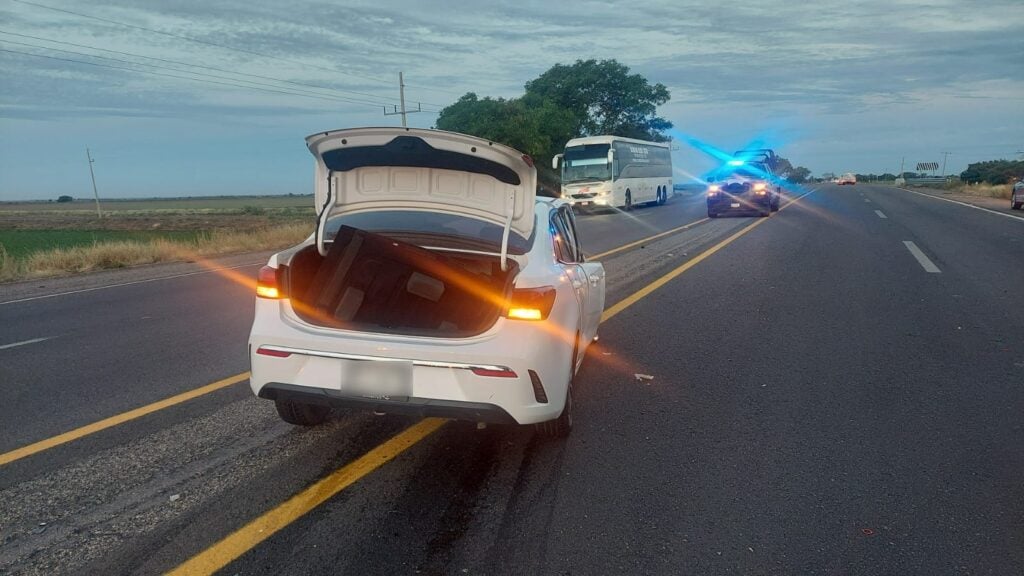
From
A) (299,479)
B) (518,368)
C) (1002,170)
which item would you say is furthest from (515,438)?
(1002,170)

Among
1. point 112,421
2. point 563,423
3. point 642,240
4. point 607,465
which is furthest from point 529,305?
point 642,240

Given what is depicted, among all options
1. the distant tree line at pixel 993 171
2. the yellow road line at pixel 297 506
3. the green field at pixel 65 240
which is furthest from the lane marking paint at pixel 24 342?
the distant tree line at pixel 993 171

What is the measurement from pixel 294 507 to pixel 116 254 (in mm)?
15252

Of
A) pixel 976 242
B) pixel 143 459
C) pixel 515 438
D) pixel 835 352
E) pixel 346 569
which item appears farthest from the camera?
pixel 976 242

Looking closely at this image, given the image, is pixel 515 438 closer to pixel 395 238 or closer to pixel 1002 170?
pixel 395 238

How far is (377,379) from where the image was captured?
12.0ft

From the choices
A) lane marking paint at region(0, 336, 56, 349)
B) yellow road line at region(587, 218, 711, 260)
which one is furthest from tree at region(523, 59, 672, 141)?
lane marking paint at region(0, 336, 56, 349)

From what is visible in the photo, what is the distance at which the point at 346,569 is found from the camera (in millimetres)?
2938

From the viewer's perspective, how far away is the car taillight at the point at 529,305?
378 centimetres

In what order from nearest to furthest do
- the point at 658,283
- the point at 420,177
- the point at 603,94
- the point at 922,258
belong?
the point at 420,177 < the point at 658,283 < the point at 922,258 < the point at 603,94

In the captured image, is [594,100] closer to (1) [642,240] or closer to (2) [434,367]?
(1) [642,240]

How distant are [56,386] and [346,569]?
4.07 m

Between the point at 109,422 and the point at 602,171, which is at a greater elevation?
the point at 602,171

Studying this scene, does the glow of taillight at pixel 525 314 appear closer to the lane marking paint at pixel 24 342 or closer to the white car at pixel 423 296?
the white car at pixel 423 296
